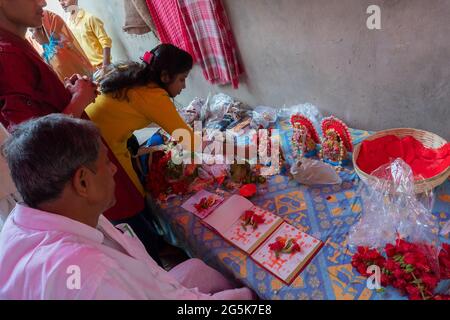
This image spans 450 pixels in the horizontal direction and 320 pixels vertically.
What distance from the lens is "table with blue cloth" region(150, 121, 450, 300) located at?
3.82 ft

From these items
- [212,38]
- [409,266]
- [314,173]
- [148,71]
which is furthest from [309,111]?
[409,266]

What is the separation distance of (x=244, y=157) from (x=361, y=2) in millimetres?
1028

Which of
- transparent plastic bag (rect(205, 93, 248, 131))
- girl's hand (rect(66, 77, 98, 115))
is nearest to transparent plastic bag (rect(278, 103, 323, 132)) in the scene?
transparent plastic bag (rect(205, 93, 248, 131))

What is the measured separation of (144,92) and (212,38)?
110 centimetres

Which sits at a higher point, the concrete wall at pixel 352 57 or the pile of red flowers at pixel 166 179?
the concrete wall at pixel 352 57

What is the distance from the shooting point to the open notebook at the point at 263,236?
1.27 metres

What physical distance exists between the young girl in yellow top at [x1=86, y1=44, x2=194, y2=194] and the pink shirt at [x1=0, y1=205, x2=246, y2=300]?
34.0 inches

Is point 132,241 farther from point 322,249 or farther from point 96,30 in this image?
point 96,30

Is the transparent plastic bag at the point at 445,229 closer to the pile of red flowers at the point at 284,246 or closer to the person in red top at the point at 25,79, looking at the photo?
the pile of red flowers at the point at 284,246

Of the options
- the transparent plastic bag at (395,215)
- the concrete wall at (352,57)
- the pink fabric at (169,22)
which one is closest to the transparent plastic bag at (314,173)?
the transparent plastic bag at (395,215)

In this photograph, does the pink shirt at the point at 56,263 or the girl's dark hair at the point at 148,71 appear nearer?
the pink shirt at the point at 56,263

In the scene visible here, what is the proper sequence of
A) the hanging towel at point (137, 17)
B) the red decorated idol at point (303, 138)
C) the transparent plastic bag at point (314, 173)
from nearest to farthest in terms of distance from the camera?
→ the transparent plastic bag at point (314, 173), the red decorated idol at point (303, 138), the hanging towel at point (137, 17)

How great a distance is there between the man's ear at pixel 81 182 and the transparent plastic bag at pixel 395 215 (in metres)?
1.04

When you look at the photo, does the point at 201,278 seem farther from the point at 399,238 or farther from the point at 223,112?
the point at 223,112
